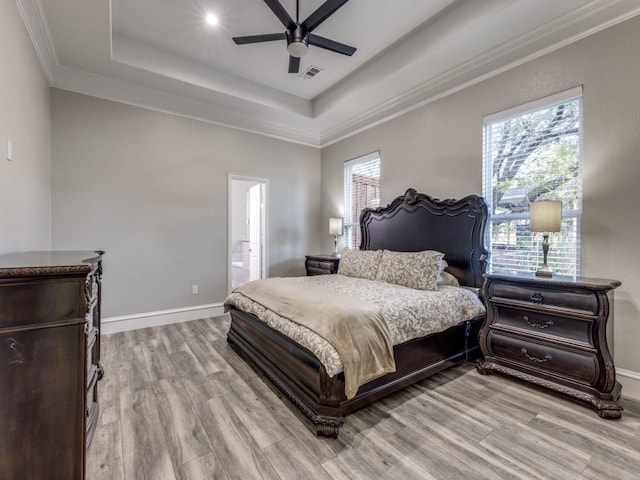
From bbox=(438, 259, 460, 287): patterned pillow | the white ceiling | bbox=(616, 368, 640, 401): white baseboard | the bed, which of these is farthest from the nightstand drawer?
bbox=(616, 368, 640, 401): white baseboard

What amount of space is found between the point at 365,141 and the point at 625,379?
156 inches

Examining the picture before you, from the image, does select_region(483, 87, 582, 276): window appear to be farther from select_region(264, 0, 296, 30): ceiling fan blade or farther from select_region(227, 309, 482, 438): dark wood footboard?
select_region(264, 0, 296, 30): ceiling fan blade

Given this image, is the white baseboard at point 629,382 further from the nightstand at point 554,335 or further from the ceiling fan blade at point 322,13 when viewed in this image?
the ceiling fan blade at point 322,13

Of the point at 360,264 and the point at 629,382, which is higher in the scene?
the point at 360,264

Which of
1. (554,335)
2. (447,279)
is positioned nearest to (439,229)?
(447,279)

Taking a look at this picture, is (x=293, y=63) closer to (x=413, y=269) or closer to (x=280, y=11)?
(x=280, y=11)

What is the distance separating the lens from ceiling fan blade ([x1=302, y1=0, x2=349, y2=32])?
88.6 inches

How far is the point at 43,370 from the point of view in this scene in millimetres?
1271

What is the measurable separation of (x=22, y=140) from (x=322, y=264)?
356 centimetres

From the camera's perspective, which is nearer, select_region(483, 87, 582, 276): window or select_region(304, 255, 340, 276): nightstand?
select_region(483, 87, 582, 276): window

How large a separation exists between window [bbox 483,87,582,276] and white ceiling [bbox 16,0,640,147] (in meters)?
0.58

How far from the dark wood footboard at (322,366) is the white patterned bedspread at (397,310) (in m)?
0.08

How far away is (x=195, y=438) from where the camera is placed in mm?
1838

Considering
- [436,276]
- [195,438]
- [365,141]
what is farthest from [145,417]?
[365,141]
